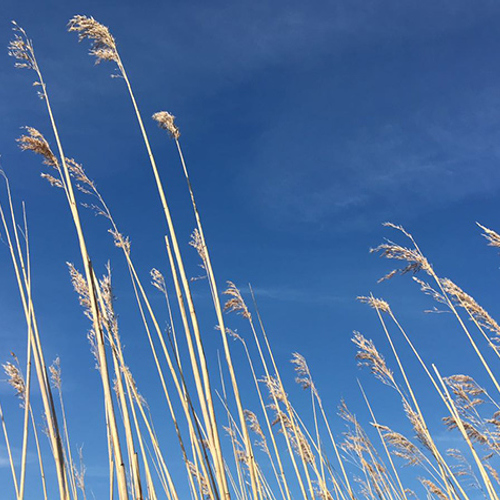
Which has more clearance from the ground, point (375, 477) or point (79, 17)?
point (79, 17)

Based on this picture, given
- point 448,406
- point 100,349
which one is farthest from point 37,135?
point 448,406

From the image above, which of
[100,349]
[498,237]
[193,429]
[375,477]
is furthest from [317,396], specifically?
[100,349]

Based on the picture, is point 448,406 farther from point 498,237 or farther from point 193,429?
point 193,429

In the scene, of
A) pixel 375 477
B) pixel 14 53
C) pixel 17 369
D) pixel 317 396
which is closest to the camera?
pixel 14 53

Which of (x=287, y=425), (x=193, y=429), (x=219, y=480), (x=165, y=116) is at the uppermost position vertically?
(x=165, y=116)

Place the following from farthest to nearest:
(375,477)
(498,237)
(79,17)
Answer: (375,477) < (498,237) < (79,17)

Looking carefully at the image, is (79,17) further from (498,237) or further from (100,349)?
(498,237)

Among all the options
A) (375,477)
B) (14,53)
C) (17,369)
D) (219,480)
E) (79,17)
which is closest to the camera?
(219,480)

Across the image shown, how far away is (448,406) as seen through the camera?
4047 mm

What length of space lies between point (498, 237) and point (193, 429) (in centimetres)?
293

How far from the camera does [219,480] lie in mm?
1722

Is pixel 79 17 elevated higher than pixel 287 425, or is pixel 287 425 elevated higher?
pixel 79 17

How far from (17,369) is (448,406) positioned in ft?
12.0

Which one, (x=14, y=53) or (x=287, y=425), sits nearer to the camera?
(x=14, y=53)
